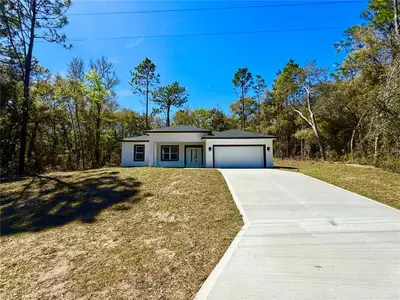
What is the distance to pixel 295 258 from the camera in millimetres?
3383

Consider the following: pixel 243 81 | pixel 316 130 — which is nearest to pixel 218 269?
pixel 316 130

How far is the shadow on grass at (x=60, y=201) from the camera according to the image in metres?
6.23

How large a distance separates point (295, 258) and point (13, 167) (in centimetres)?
1877

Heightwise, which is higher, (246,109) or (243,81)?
(243,81)

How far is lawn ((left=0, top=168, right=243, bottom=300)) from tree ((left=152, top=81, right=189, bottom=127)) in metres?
19.9

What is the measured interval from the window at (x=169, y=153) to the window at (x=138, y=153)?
5.53 feet

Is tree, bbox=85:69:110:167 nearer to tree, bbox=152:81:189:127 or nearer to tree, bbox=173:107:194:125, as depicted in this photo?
tree, bbox=152:81:189:127

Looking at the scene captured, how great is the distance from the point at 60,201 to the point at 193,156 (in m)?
11.3

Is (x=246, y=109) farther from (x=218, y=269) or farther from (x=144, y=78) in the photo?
(x=218, y=269)

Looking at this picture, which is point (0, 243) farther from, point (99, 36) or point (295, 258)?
point (99, 36)

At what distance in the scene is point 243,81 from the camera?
29109 mm

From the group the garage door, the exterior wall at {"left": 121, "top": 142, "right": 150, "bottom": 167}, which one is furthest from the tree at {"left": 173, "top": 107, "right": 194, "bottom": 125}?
the garage door

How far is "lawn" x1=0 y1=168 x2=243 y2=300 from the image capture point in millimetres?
3068

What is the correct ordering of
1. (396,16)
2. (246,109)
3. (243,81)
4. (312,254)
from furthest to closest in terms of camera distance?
(246,109), (243,81), (396,16), (312,254)
